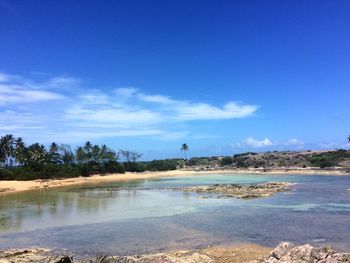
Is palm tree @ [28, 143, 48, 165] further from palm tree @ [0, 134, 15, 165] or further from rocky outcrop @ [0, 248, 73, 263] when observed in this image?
rocky outcrop @ [0, 248, 73, 263]

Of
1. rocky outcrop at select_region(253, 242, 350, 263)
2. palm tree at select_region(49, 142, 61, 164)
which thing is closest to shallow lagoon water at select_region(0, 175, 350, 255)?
rocky outcrop at select_region(253, 242, 350, 263)

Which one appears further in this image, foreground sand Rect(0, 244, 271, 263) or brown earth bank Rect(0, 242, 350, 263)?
foreground sand Rect(0, 244, 271, 263)

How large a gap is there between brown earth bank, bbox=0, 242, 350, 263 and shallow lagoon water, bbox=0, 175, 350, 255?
1.77m

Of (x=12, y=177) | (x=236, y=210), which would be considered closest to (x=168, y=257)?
(x=236, y=210)

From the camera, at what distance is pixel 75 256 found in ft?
68.6

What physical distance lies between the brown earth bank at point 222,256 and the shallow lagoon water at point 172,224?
1773 mm

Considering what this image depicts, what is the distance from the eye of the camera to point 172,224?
100 feet

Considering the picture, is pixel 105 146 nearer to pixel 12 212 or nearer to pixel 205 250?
pixel 12 212

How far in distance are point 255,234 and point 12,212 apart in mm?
25581

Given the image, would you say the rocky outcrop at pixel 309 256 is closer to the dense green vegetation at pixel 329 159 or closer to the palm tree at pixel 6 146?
the palm tree at pixel 6 146

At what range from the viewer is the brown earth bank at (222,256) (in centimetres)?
1449

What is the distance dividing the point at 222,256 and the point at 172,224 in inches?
416

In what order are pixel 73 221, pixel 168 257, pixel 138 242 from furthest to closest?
pixel 73 221 < pixel 138 242 < pixel 168 257

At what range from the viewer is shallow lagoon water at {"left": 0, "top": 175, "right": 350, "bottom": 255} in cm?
2409
